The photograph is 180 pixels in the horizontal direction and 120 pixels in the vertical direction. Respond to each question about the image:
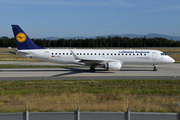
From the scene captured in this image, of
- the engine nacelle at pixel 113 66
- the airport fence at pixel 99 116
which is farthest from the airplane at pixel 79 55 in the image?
the airport fence at pixel 99 116

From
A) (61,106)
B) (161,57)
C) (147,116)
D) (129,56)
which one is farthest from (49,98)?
(161,57)

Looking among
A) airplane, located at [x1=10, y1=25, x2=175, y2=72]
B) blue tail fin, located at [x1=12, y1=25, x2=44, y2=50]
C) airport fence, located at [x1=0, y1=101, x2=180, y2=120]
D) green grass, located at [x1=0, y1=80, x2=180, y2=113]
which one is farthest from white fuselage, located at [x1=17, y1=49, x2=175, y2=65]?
airport fence, located at [x1=0, y1=101, x2=180, y2=120]

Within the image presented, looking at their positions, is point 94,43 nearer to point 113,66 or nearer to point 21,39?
point 21,39

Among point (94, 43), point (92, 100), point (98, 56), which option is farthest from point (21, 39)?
point (94, 43)

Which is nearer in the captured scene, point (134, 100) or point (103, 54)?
point (134, 100)

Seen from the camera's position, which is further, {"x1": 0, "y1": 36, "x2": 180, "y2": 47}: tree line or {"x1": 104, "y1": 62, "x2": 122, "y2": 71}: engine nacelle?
{"x1": 0, "y1": 36, "x2": 180, "y2": 47}: tree line

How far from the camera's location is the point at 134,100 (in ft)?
41.7

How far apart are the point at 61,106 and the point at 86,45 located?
11909cm

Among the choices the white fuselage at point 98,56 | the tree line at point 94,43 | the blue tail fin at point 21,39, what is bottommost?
the white fuselage at point 98,56

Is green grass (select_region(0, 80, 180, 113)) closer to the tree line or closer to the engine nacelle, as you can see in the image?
the engine nacelle

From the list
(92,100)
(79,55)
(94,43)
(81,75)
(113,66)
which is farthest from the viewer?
(94,43)

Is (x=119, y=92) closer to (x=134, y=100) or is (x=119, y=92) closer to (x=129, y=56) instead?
(x=134, y=100)

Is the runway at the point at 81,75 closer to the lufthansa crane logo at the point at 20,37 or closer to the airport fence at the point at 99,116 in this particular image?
the lufthansa crane logo at the point at 20,37

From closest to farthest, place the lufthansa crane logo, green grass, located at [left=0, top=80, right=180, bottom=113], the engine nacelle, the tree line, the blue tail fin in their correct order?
1. green grass, located at [left=0, top=80, right=180, bottom=113]
2. the engine nacelle
3. the blue tail fin
4. the lufthansa crane logo
5. the tree line
